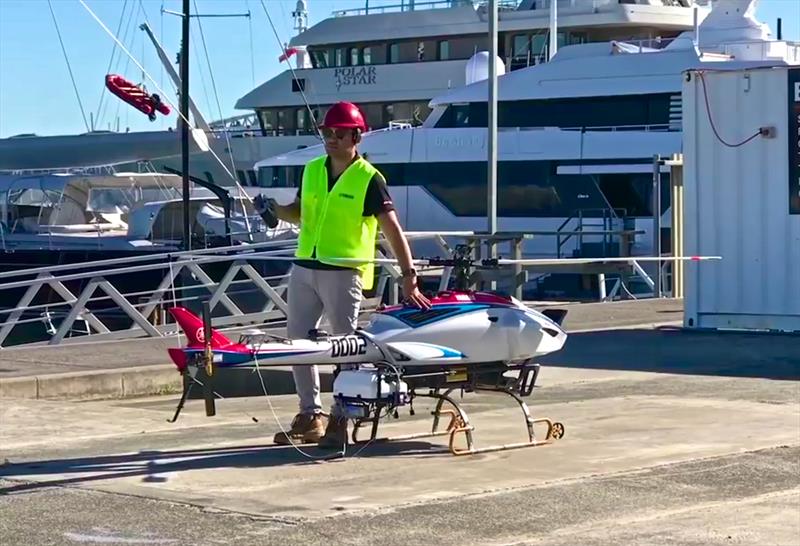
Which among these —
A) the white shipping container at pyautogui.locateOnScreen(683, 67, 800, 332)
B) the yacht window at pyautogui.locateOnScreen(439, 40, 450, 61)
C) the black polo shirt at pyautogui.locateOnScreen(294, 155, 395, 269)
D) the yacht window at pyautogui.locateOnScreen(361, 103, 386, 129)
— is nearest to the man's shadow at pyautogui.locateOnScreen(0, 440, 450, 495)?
the black polo shirt at pyautogui.locateOnScreen(294, 155, 395, 269)

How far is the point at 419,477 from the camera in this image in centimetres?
781

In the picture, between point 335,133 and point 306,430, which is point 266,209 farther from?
point 306,430

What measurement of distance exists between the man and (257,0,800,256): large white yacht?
2448 cm

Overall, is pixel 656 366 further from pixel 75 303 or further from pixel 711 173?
pixel 75 303

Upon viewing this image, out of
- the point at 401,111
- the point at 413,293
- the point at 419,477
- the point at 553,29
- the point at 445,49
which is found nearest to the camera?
the point at 419,477

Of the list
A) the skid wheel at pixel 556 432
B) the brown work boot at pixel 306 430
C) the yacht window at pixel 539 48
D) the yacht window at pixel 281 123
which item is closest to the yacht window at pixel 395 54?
the yacht window at pixel 539 48

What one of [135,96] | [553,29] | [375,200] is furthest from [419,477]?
[553,29]

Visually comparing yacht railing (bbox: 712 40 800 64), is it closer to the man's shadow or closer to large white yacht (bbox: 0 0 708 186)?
large white yacht (bbox: 0 0 708 186)

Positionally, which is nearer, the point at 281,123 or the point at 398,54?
the point at 398,54

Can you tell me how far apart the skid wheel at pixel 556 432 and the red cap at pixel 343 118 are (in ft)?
7.03

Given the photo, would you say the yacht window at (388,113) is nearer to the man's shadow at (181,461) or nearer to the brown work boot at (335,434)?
the man's shadow at (181,461)

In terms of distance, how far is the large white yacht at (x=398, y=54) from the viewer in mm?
43031

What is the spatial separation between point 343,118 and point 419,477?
6.80 ft

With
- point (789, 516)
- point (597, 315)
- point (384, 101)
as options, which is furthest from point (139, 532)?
point (384, 101)
